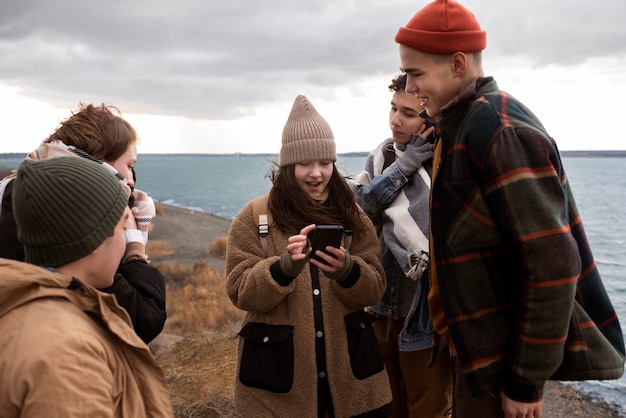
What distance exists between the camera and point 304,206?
9.01 ft

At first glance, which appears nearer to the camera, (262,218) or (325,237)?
(325,237)

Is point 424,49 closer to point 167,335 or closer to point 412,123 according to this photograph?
point 412,123

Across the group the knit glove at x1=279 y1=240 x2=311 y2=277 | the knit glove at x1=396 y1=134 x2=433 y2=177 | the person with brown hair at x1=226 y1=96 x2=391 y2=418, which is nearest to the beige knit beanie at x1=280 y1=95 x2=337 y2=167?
the person with brown hair at x1=226 y1=96 x2=391 y2=418

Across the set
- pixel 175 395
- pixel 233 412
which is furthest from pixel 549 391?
pixel 175 395

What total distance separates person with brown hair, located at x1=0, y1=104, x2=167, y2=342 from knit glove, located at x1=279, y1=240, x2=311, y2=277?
562 millimetres

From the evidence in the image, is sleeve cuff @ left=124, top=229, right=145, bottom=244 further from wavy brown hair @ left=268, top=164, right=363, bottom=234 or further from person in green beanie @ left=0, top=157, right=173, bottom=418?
wavy brown hair @ left=268, top=164, right=363, bottom=234

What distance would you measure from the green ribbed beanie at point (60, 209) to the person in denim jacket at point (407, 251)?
5.60 feet

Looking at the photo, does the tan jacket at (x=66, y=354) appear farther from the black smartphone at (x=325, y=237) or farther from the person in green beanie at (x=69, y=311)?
the black smartphone at (x=325, y=237)

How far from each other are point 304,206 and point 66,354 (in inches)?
61.2

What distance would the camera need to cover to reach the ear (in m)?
2.07

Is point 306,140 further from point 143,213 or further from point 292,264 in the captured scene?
point 143,213

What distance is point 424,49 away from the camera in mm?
2078

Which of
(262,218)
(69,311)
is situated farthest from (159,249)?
(69,311)

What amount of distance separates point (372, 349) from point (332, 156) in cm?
106
